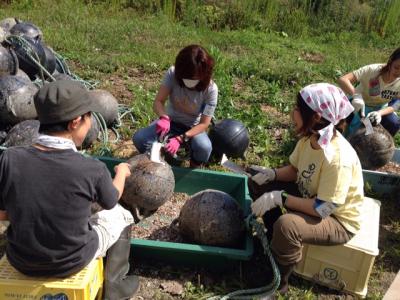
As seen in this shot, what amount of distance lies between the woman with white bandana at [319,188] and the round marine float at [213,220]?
7.8 inches

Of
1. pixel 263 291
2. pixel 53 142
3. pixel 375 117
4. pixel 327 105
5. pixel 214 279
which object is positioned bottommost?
pixel 214 279

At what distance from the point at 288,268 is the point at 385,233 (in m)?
1.43

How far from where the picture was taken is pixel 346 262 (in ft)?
11.0

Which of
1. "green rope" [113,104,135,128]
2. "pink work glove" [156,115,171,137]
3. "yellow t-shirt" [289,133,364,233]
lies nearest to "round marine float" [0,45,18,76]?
"green rope" [113,104,135,128]

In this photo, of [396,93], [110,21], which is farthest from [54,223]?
[110,21]

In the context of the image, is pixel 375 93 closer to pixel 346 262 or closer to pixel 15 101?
pixel 346 262

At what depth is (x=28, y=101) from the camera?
4543mm

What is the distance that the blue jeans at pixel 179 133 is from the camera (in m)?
4.52

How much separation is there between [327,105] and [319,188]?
56 centimetres

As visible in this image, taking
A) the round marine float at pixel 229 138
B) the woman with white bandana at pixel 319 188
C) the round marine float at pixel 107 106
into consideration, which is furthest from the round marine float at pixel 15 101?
the woman with white bandana at pixel 319 188

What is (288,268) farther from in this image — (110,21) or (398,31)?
(398,31)

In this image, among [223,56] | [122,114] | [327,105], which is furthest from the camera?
[223,56]

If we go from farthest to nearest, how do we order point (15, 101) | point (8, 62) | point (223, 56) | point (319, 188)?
point (223, 56) < point (8, 62) < point (15, 101) < point (319, 188)

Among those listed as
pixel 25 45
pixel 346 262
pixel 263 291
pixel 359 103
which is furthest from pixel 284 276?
pixel 25 45
